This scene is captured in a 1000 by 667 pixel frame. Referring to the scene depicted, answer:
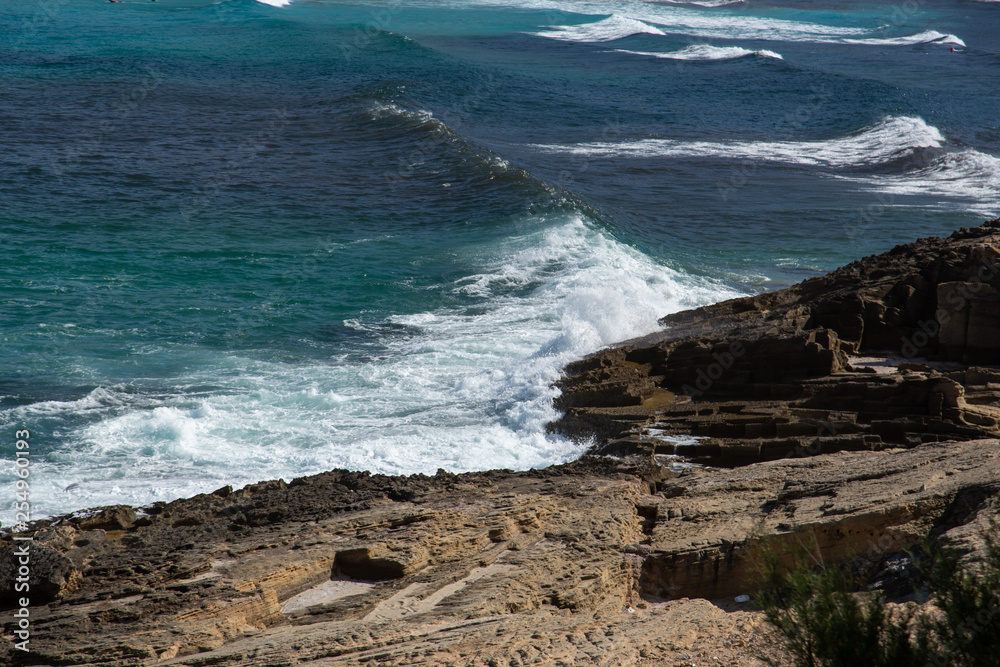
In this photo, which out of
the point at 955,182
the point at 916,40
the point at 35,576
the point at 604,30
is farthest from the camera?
the point at 604,30

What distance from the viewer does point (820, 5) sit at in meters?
79.1

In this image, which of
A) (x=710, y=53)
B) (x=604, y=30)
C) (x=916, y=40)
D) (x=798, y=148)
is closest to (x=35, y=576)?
(x=798, y=148)

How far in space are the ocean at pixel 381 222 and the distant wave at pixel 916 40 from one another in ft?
35.3

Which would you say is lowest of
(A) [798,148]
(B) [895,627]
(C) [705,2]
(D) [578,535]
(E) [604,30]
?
(D) [578,535]

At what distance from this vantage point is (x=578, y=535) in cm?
715

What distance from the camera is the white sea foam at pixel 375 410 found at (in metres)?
10.2

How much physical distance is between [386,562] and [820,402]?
572cm

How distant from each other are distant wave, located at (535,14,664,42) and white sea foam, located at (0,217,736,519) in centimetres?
4557

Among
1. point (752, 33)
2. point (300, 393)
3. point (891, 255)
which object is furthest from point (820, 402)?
point (752, 33)

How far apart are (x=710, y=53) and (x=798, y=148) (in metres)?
23.9

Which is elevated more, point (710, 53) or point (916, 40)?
Result: point (916, 40)

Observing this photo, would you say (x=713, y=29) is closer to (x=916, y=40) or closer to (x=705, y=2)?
(x=916, y=40)

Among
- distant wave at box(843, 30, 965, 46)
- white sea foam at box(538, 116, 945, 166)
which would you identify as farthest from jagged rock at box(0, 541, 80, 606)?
distant wave at box(843, 30, 965, 46)

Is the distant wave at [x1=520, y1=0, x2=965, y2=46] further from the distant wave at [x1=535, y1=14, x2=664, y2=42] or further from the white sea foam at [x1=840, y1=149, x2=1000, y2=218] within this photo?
the white sea foam at [x1=840, y1=149, x2=1000, y2=218]
